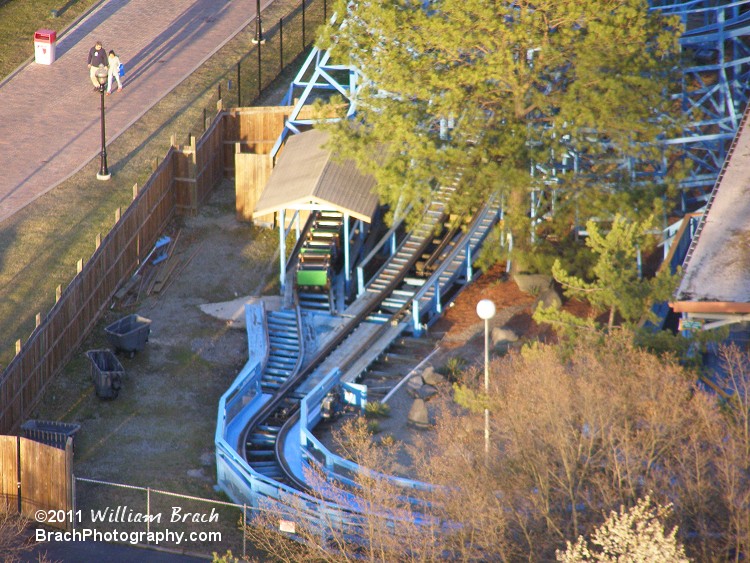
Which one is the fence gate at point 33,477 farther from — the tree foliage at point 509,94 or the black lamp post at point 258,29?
the black lamp post at point 258,29

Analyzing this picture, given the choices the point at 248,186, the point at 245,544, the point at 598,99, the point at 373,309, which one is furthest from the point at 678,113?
the point at 245,544

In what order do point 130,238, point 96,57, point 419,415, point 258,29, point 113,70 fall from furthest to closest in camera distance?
point 258,29 < point 113,70 < point 96,57 < point 130,238 < point 419,415

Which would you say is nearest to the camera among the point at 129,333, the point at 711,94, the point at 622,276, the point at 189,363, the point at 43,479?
the point at 43,479

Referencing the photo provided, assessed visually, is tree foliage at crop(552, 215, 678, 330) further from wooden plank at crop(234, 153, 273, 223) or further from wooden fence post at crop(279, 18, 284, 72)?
wooden fence post at crop(279, 18, 284, 72)

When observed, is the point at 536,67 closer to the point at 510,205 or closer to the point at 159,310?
the point at 510,205

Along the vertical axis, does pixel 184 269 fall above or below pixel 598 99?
below

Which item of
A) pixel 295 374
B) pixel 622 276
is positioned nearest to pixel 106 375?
pixel 295 374

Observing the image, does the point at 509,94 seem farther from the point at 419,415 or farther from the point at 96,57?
the point at 96,57
